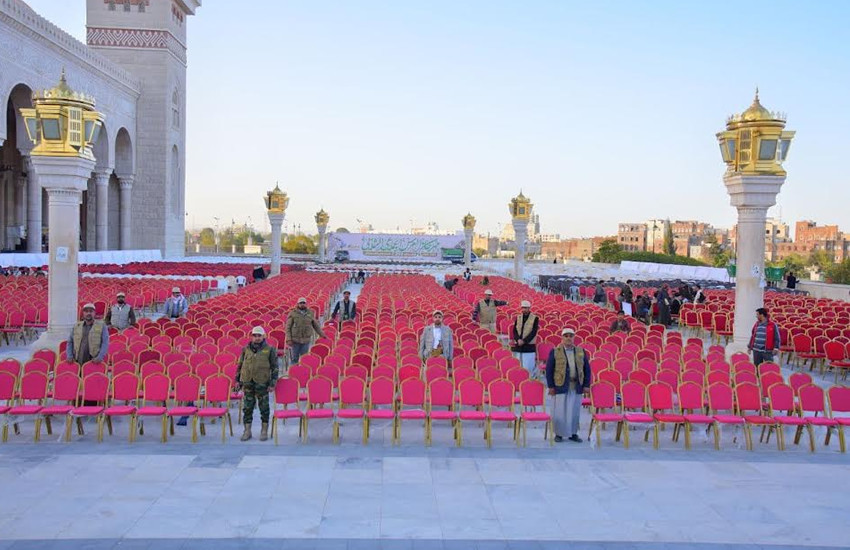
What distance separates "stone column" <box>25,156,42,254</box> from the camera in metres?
42.5

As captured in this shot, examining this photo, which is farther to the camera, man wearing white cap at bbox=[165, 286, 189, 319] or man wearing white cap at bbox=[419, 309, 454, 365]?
man wearing white cap at bbox=[165, 286, 189, 319]

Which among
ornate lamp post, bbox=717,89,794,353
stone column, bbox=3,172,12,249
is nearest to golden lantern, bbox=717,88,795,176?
ornate lamp post, bbox=717,89,794,353

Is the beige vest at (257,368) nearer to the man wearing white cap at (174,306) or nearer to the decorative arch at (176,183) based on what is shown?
the man wearing white cap at (174,306)

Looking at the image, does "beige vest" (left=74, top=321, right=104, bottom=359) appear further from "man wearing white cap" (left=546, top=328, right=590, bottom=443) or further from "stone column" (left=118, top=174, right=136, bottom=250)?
"stone column" (left=118, top=174, right=136, bottom=250)

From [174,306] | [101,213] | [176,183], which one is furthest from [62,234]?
[176,183]

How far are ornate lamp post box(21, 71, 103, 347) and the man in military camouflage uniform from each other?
6.72m

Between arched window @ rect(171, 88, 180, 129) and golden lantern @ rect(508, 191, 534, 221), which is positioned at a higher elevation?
arched window @ rect(171, 88, 180, 129)

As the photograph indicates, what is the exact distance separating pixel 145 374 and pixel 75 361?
120cm

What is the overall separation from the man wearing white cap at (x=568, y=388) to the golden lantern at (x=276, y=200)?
34.5m

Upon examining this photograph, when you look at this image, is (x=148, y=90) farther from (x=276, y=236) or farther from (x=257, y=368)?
(x=257, y=368)

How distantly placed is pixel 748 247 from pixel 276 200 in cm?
3093

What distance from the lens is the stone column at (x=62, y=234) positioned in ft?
46.1

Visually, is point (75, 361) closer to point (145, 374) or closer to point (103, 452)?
point (145, 374)

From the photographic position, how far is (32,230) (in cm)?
4303
